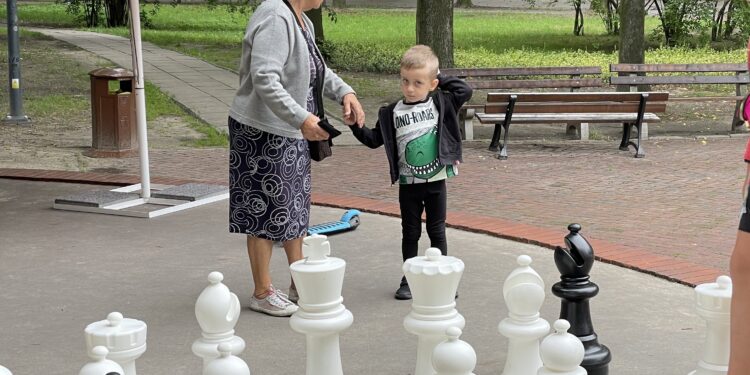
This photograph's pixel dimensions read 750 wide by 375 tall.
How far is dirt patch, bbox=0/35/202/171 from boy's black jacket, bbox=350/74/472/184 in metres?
5.22


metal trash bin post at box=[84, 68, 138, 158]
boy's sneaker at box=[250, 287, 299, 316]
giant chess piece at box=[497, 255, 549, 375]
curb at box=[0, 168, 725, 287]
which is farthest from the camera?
metal trash bin post at box=[84, 68, 138, 158]

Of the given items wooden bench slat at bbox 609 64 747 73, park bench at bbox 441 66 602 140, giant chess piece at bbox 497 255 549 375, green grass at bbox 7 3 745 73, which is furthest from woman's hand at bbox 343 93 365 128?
green grass at bbox 7 3 745 73

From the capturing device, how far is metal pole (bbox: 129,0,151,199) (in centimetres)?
815

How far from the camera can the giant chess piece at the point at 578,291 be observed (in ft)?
13.7

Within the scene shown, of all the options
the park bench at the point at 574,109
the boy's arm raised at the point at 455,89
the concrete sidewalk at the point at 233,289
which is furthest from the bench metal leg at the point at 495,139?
the boy's arm raised at the point at 455,89

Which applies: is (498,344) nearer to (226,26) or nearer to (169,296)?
(169,296)

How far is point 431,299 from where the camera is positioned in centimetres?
385

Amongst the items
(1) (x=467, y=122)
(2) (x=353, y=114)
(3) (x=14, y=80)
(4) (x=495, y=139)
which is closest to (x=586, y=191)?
(4) (x=495, y=139)

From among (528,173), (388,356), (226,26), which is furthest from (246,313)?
(226,26)

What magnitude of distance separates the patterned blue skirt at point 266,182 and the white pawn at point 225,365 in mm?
2176

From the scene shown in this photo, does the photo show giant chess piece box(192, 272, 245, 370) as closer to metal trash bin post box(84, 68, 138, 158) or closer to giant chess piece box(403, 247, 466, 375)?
giant chess piece box(403, 247, 466, 375)

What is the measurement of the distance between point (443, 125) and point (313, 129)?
87 cm

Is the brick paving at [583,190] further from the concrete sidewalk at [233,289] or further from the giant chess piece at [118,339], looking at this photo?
the giant chess piece at [118,339]

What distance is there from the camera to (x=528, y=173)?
10156mm
